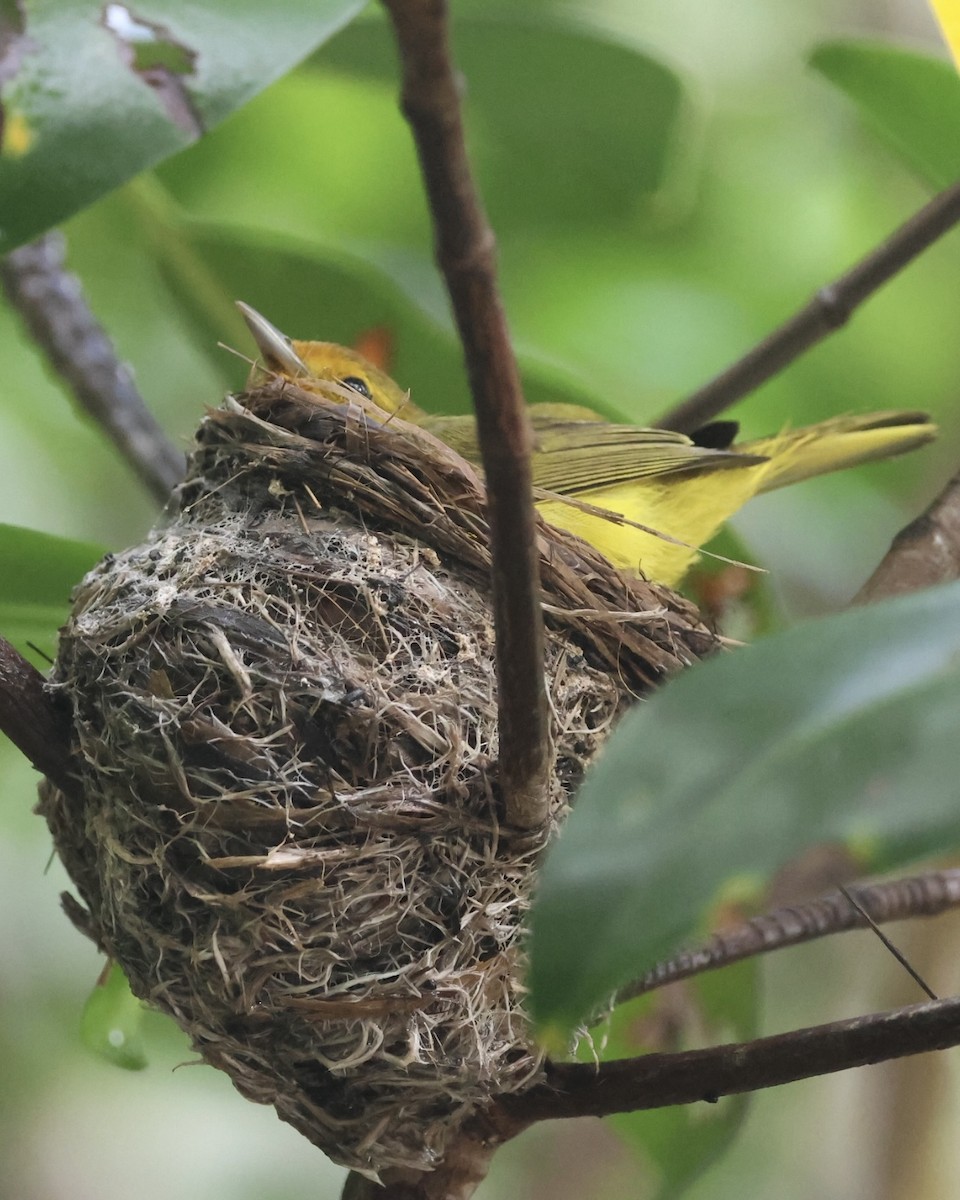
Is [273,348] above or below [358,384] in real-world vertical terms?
above

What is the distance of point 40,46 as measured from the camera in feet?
5.74

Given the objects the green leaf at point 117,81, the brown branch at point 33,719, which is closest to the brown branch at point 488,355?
the brown branch at point 33,719

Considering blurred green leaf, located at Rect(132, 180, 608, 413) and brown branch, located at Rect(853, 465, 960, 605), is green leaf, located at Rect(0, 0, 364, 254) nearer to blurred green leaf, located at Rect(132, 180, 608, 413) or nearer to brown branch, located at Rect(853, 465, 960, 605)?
blurred green leaf, located at Rect(132, 180, 608, 413)

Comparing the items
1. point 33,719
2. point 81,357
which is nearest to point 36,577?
point 33,719

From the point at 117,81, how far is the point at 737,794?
1.36 metres

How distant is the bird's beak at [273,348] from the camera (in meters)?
2.46

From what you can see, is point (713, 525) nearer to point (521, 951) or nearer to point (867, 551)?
point (521, 951)

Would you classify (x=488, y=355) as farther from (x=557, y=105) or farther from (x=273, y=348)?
(x=557, y=105)

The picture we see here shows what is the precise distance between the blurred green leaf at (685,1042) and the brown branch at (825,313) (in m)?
1.13

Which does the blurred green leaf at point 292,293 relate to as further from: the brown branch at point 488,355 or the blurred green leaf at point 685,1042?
the brown branch at point 488,355

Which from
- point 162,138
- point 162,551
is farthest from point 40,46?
point 162,551

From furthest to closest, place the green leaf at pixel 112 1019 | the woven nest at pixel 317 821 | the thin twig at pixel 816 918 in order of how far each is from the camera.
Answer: the green leaf at pixel 112 1019 < the thin twig at pixel 816 918 < the woven nest at pixel 317 821

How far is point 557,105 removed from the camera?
2.96 m

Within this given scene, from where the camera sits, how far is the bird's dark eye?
8.49 feet
